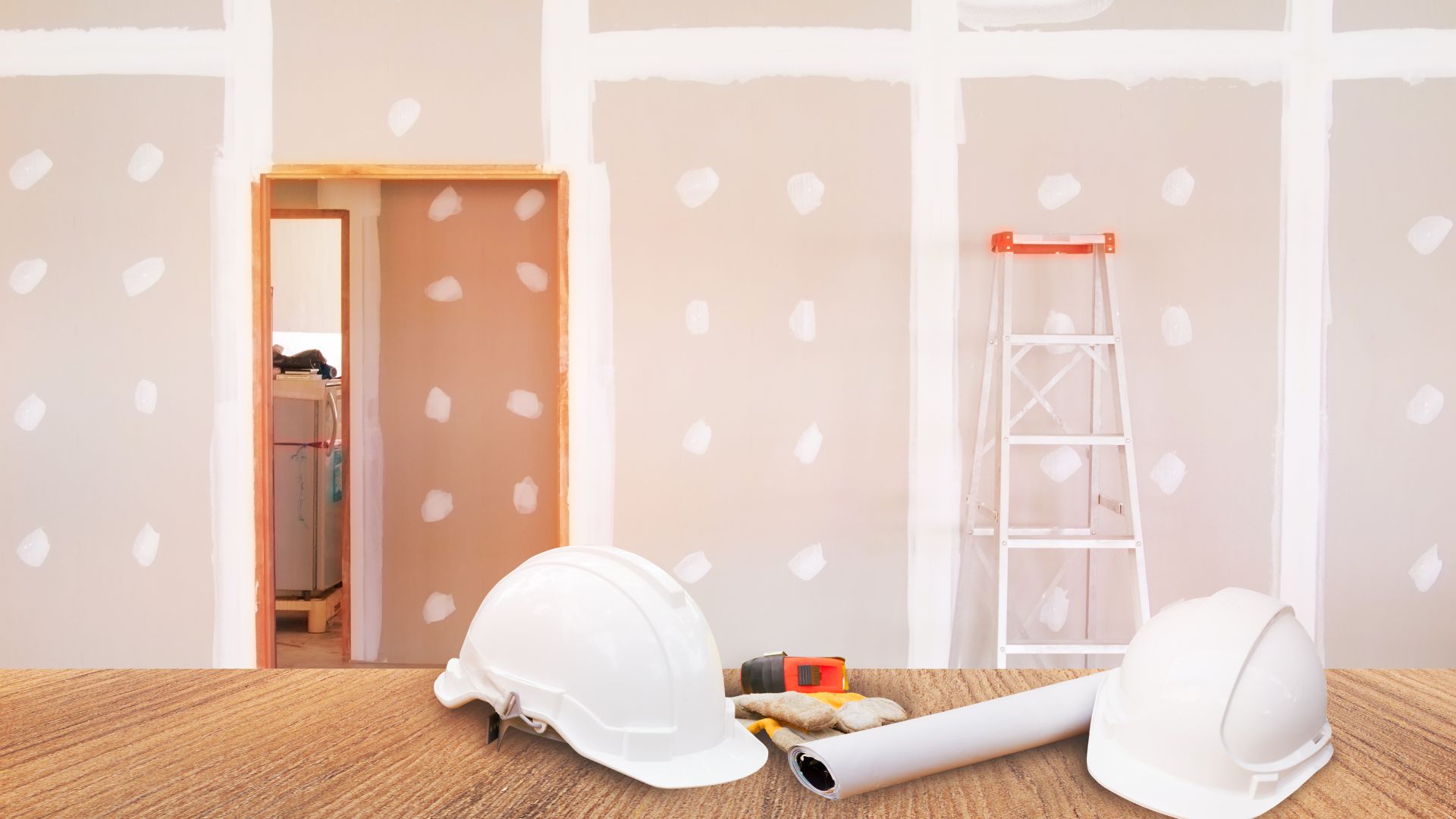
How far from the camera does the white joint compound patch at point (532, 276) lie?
371cm

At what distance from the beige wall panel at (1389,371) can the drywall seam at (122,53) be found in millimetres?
3629

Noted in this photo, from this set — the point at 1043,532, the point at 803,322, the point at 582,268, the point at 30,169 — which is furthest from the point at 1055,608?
the point at 30,169

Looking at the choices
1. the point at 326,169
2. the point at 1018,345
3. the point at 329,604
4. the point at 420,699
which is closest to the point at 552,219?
the point at 326,169

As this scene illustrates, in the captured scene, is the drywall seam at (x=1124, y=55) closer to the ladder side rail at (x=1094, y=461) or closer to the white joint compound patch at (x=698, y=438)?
the ladder side rail at (x=1094, y=461)

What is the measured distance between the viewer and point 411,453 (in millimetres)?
3855

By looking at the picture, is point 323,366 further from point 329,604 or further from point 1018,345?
point 1018,345

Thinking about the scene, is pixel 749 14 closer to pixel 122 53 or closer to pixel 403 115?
pixel 403 115

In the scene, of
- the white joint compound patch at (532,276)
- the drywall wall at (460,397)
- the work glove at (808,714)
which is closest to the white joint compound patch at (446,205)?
the drywall wall at (460,397)


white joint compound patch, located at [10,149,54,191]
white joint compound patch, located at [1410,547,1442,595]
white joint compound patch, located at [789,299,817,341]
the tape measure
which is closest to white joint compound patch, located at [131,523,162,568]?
white joint compound patch, located at [10,149,54,191]

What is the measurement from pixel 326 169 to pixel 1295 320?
10.4 feet

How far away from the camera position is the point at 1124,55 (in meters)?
2.89

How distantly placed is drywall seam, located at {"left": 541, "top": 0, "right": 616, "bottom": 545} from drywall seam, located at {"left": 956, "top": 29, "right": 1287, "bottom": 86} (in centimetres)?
122

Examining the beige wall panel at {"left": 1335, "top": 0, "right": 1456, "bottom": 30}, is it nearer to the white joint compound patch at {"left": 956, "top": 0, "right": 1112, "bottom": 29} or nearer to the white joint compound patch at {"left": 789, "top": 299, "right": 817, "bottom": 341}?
the white joint compound patch at {"left": 956, "top": 0, "right": 1112, "bottom": 29}

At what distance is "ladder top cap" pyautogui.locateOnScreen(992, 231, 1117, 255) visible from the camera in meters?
2.70
